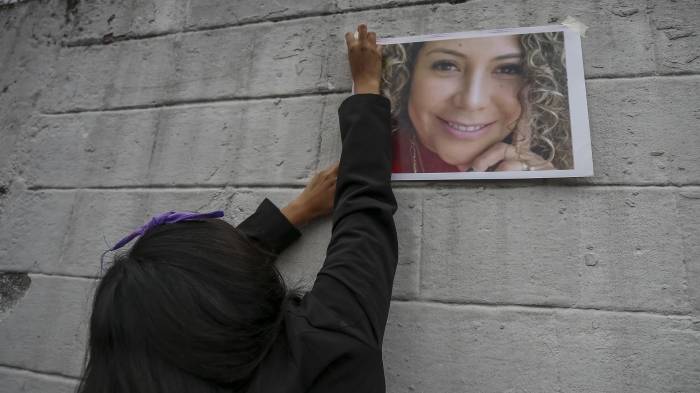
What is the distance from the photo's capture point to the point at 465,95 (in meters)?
Answer: 1.36

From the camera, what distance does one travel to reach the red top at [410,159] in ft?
4.37

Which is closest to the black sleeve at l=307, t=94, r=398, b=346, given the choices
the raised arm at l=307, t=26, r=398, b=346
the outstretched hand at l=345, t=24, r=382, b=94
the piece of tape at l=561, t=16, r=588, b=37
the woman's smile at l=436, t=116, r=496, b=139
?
the raised arm at l=307, t=26, r=398, b=346

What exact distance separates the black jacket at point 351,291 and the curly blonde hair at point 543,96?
0.17 m

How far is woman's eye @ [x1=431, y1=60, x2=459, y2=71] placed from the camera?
4.54ft

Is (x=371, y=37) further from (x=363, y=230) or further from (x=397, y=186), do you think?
(x=363, y=230)

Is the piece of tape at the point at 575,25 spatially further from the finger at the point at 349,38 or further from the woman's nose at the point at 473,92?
the finger at the point at 349,38

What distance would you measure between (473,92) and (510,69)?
4.9 inches

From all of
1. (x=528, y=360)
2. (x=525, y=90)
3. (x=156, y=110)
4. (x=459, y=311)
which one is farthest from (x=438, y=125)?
(x=156, y=110)

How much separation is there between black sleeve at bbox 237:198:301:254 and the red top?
357 mm

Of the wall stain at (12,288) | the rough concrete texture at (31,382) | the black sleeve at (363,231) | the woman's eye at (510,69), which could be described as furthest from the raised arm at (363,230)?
the wall stain at (12,288)

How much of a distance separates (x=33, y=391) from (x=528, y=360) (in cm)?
157

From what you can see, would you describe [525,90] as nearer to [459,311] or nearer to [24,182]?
[459,311]

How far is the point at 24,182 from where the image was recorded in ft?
5.80

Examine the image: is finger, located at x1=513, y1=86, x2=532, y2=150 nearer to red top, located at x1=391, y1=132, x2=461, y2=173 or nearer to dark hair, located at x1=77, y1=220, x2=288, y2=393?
red top, located at x1=391, y1=132, x2=461, y2=173
